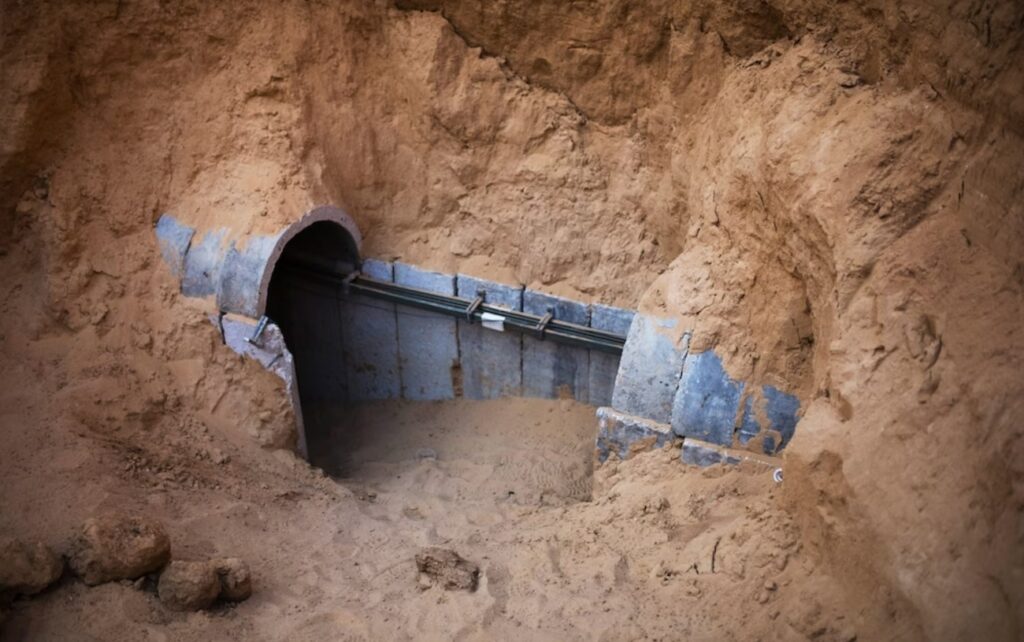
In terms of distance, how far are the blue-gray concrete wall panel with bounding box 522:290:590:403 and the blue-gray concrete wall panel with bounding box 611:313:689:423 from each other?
117 cm

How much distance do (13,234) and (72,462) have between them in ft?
5.95

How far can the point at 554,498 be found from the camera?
5535 mm

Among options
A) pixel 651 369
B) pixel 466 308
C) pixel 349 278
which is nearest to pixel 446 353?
pixel 466 308

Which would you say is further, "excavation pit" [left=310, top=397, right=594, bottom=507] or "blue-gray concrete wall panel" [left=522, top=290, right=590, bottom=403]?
"blue-gray concrete wall panel" [left=522, top=290, right=590, bottom=403]

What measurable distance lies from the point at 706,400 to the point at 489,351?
7.35 feet

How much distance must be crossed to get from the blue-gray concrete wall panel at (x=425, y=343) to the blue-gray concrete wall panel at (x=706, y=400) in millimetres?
Answer: 2249

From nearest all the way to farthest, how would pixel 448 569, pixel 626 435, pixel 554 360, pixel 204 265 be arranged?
pixel 448 569 → pixel 626 435 → pixel 204 265 → pixel 554 360

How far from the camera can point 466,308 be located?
20.4ft

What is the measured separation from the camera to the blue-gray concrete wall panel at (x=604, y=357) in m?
5.93

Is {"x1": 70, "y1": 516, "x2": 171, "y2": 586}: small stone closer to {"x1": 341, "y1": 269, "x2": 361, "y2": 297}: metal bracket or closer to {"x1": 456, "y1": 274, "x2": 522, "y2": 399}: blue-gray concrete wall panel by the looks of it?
{"x1": 341, "y1": 269, "x2": 361, "y2": 297}: metal bracket

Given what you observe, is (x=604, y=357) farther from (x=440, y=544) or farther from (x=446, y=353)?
(x=440, y=544)

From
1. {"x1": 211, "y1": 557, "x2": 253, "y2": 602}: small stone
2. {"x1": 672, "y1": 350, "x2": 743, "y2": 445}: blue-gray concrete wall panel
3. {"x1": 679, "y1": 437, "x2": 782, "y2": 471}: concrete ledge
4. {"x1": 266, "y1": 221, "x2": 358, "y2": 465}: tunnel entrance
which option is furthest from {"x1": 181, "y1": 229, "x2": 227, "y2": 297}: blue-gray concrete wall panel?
{"x1": 679, "y1": 437, "x2": 782, "y2": 471}: concrete ledge

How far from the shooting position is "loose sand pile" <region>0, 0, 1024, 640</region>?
3.21 metres

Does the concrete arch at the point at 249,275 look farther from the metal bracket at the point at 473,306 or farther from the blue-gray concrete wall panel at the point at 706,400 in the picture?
the blue-gray concrete wall panel at the point at 706,400
